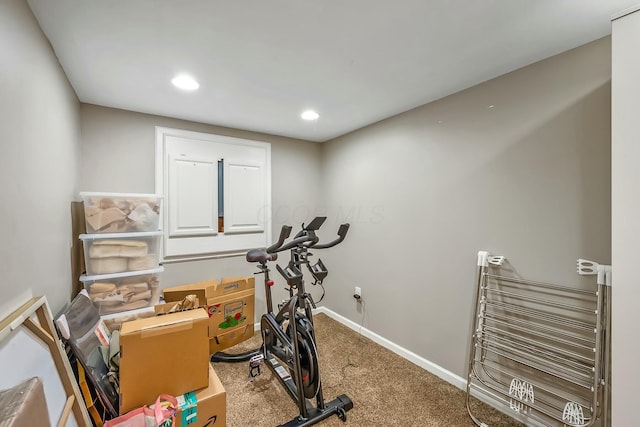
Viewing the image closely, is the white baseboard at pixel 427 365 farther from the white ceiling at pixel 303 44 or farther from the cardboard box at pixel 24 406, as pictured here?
the cardboard box at pixel 24 406

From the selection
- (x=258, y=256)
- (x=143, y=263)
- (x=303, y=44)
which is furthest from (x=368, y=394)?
(x=303, y=44)

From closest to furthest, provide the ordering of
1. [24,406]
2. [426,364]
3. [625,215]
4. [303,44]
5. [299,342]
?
1. [24,406]
2. [625,215]
3. [303,44]
4. [299,342]
5. [426,364]

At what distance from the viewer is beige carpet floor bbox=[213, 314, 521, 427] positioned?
176cm

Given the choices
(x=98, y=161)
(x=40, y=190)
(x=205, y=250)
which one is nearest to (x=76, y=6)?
(x=40, y=190)

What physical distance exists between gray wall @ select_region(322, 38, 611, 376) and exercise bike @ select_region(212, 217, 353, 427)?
2.98 feet

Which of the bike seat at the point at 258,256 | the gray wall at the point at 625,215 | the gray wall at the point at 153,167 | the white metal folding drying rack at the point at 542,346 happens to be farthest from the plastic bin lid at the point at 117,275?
the gray wall at the point at 625,215

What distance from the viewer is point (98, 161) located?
7.47 ft

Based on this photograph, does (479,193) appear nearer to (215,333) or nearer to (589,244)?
(589,244)

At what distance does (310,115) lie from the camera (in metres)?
2.55

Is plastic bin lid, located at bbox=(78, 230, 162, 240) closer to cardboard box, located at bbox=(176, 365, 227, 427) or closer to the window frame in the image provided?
the window frame

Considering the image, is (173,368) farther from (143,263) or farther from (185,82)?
(185,82)

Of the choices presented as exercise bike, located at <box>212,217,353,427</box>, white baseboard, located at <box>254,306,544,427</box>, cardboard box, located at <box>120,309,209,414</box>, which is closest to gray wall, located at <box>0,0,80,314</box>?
cardboard box, located at <box>120,309,209,414</box>

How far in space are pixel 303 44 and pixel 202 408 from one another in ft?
6.95

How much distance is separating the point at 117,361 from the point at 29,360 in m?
0.64
